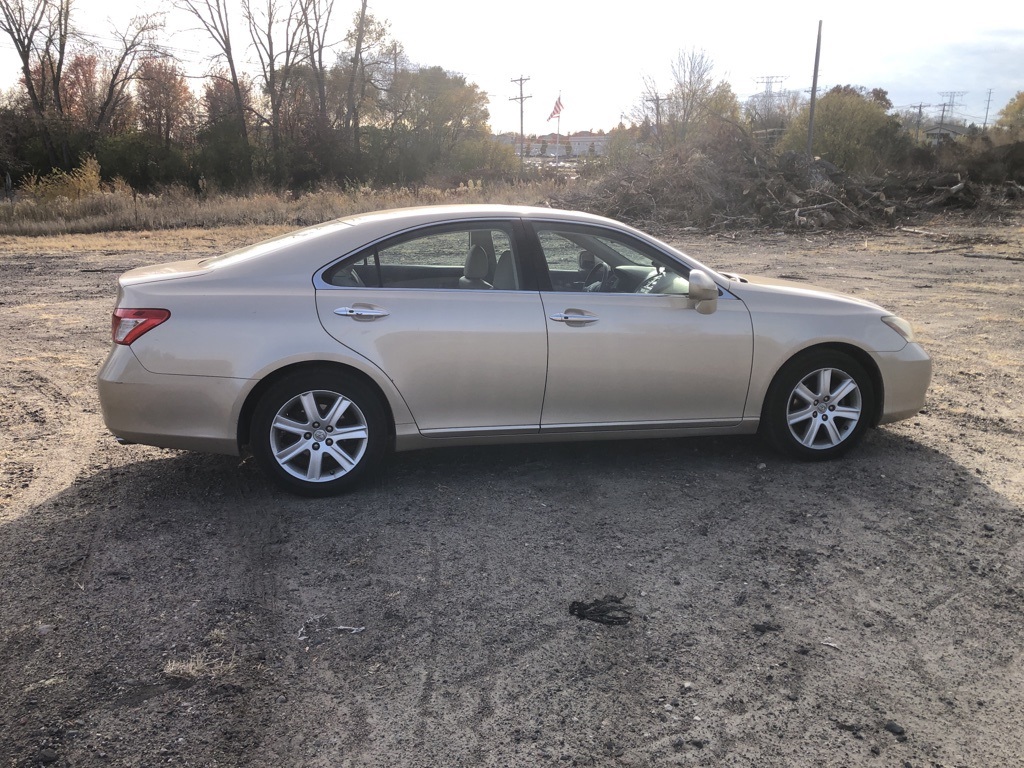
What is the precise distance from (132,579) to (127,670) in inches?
A: 31.5

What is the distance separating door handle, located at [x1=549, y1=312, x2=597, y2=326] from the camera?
185 inches

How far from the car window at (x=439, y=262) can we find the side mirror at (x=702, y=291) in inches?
40.5

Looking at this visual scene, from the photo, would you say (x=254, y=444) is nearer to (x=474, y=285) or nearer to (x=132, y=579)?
(x=132, y=579)

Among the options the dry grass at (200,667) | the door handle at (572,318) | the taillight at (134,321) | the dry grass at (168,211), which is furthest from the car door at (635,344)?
the dry grass at (168,211)

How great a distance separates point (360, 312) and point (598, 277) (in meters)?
1.51

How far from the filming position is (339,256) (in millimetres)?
4609

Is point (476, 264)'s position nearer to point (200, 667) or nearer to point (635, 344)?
point (635, 344)

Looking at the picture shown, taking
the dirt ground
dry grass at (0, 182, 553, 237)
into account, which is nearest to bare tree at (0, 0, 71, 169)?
dry grass at (0, 182, 553, 237)

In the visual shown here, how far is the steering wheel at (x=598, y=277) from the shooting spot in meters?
4.98

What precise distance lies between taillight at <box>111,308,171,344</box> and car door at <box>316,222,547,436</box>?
85cm

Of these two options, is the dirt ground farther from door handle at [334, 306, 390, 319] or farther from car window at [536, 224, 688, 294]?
car window at [536, 224, 688, 294]

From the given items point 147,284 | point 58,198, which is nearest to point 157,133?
point 58,198

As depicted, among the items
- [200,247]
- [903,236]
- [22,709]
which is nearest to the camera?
[22,709]

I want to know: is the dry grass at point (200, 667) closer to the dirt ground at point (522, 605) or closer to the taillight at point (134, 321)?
the dirt ground at point (522, 605)
